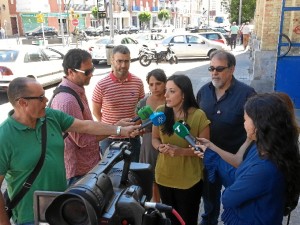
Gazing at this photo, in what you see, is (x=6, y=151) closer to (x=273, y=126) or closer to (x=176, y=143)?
(x=176, y=143)

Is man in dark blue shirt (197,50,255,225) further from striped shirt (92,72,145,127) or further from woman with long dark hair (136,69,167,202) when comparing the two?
striped shirt (92,72,145,127)

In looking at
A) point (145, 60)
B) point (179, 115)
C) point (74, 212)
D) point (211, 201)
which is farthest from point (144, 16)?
point (74, 212)

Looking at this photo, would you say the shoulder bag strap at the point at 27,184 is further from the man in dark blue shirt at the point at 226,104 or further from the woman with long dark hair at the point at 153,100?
the man in dark blue shirt at the point at 226,104

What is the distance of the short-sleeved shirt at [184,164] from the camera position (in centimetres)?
265

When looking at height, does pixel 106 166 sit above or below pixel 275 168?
above

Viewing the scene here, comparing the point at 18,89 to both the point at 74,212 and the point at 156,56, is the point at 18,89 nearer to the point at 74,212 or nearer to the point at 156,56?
Result: the point at 74,212

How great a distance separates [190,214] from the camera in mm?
2809

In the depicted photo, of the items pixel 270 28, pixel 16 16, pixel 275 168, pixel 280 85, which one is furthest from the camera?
pixel 16 16

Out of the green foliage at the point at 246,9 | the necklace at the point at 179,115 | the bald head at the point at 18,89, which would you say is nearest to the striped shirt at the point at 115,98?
the necklace at the point at 179,115

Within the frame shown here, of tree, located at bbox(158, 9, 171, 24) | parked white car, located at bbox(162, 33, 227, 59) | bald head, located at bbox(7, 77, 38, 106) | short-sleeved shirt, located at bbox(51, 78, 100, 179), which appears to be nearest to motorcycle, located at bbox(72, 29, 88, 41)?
parked white car, located at bbox(162, 33, 227, 59)

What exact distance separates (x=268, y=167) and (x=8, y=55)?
899 cm

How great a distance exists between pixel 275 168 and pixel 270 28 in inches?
330

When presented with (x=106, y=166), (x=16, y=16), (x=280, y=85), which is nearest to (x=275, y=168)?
(x=106, y=166)

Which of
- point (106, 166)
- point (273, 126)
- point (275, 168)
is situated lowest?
point (275, 168)
